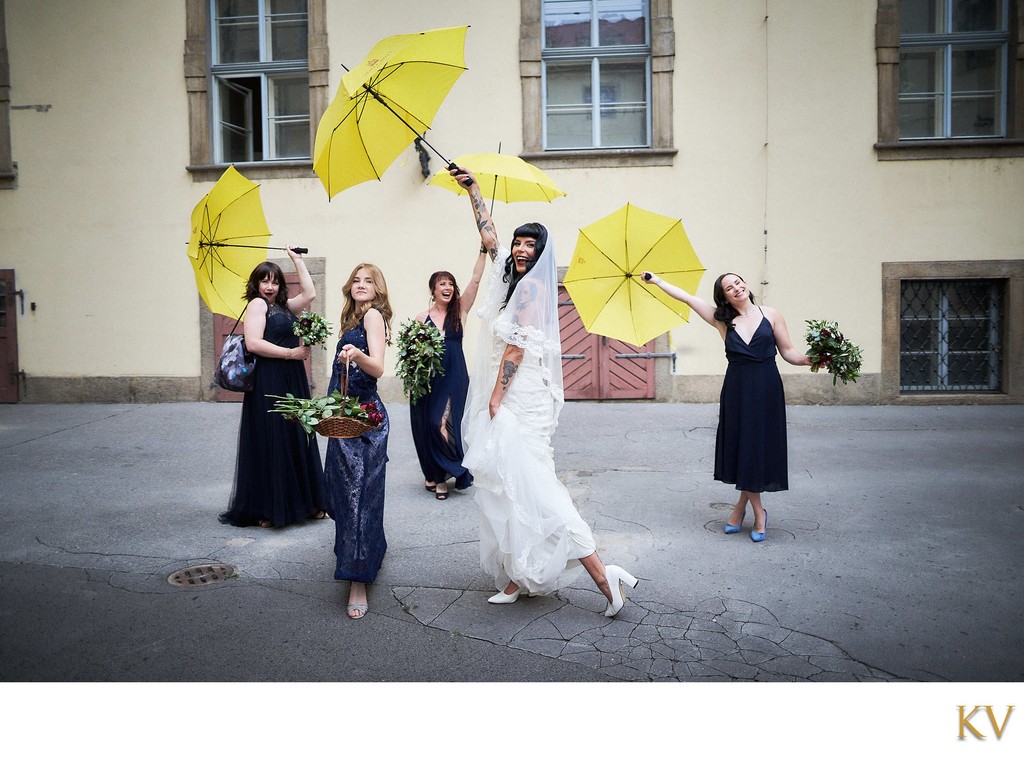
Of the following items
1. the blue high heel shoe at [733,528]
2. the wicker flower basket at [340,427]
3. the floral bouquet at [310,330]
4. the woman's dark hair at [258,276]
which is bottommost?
the blue high heel shoe at [733,528]

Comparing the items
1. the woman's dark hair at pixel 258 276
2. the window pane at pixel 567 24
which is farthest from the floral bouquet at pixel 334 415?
the window pane at pixel 567 24

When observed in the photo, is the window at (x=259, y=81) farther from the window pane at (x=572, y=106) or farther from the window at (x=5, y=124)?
the window pane at (x=572, y=106)

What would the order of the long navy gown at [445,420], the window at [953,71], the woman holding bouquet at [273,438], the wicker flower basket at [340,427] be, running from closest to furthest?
the wicker flower basket at [340,427], the woman holding bouquet at [273,438], the long navy gown at [445,420], the window at [953,71]

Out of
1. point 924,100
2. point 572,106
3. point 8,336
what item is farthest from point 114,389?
point 924,100

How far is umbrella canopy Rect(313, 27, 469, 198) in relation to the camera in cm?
430

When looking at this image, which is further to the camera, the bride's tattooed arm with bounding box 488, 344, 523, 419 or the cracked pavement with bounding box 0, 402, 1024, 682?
the bride's tattooed arm with bounding box 488, 344, 523, 419

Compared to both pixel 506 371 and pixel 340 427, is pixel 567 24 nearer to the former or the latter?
pixel 506 371

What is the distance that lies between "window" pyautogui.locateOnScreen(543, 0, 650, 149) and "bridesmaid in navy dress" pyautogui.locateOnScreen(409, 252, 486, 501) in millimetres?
5860

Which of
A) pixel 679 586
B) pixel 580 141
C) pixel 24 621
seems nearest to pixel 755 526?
pixel 679 586

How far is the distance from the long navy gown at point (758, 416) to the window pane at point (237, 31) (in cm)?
981

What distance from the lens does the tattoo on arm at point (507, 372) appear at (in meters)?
3.82

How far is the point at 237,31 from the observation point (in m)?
12.0

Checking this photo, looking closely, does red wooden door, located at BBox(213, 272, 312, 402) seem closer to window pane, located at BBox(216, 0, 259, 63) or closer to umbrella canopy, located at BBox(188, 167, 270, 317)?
window pane, located at BBox(216, 0, 259, 63)

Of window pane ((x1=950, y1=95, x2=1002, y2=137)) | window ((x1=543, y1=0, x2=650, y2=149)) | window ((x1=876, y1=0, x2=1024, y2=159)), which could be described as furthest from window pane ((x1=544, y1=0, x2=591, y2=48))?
window pane ((x1=950, y1=95, x2=1002, y2=137))
